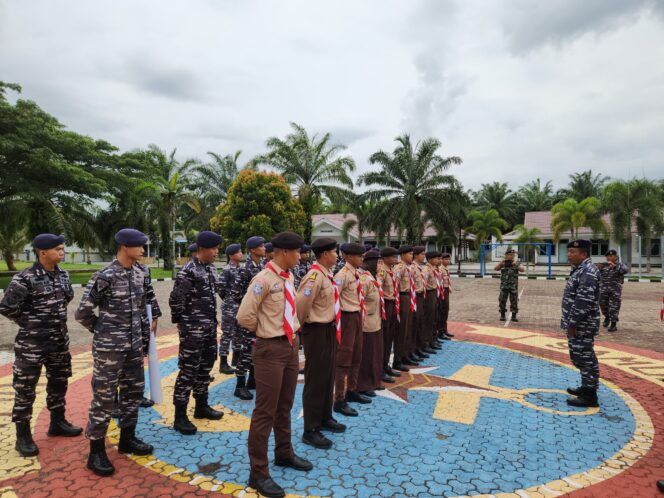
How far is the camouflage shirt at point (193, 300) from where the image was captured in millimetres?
4270

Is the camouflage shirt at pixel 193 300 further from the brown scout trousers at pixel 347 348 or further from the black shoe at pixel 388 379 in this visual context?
the black shoe at pixel 388 379

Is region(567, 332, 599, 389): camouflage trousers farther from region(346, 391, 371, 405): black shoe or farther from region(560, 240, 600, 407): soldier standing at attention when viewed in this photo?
region(346, 391, 371, 405): black shoe

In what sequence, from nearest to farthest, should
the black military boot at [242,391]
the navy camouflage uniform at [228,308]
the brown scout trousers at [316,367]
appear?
1. the brown scout trousers at [316,367]
2. the black military boot at [242,391]
3. the navy camouflage uniform at [228,308]

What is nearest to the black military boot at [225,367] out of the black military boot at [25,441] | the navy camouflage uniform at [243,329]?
the navy camouflage uniform at [243,329]

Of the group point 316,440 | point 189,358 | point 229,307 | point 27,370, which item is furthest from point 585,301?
point 27,370

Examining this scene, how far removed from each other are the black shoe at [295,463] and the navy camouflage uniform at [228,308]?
8.35 feet

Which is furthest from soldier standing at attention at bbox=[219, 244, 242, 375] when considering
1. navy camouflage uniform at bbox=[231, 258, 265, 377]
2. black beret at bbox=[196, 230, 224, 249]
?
black beret at bbox=[196, 230, 224, 249]

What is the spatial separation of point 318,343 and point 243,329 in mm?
1812

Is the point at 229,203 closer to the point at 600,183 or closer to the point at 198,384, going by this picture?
the point at 198,384

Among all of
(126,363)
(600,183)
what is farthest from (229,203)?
(600,183)

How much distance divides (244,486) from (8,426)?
2810 mm

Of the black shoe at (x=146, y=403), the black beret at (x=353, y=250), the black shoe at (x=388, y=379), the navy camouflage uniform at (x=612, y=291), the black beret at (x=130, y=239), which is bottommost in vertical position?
the black shoe at (x=146, y=403)

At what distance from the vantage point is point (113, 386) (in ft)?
11.8

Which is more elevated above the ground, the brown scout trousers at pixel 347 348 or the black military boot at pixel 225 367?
the brown scout trousers at pixel 347 348
